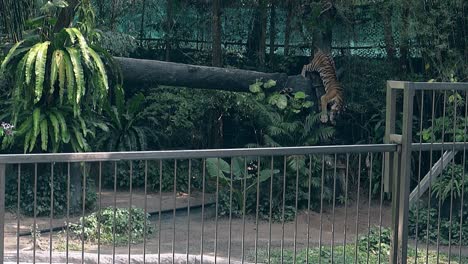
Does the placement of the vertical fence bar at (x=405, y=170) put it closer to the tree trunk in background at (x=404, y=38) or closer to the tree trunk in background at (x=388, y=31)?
the tree trunk in background at (x=404, y=38)

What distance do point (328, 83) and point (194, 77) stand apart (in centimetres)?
205

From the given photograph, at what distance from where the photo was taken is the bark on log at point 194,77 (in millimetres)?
11945

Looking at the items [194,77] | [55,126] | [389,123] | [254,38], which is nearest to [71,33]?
[55,126]

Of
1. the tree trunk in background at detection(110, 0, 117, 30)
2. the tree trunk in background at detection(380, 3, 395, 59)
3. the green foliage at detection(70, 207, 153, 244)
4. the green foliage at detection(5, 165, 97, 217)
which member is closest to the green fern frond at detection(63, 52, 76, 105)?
the green foliage at detection(5, 165, 97, 217)

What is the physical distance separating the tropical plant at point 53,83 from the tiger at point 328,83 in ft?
11.6

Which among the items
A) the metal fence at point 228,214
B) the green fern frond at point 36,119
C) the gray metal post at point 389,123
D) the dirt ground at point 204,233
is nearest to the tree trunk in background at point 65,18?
the green fern frond at point 36,119

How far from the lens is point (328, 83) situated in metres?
12.5

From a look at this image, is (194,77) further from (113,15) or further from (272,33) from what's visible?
(272,33)

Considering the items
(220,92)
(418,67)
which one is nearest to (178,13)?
(220,92)

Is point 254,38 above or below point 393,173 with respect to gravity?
above

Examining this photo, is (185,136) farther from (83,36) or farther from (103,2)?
(83,36)

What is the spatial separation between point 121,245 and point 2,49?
3.19 m

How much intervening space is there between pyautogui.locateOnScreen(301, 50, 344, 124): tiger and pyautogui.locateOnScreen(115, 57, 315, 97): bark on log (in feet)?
1.00

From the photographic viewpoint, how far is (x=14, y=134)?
10.3 m
